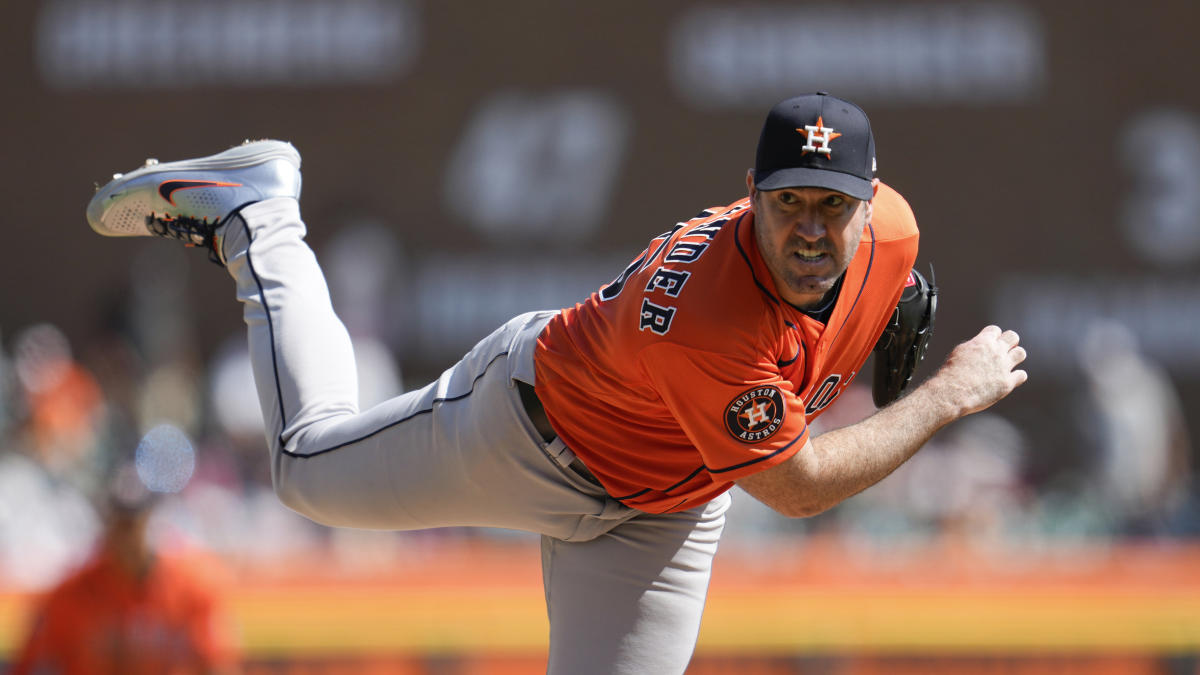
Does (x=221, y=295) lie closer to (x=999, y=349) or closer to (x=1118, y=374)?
(x=1118, y=374)

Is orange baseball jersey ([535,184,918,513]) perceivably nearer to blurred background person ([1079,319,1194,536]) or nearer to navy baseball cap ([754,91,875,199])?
navy baseball cap ([754,91,875,199])

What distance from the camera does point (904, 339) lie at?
384cm

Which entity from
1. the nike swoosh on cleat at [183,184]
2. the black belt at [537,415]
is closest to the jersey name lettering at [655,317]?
the black belt at [537,415]

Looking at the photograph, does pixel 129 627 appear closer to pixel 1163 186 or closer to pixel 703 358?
pixel 703 358

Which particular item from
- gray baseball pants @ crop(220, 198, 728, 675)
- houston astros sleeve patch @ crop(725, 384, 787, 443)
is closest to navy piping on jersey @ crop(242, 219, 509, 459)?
gray baseball pants @ crop(220, 198, 728, 675)

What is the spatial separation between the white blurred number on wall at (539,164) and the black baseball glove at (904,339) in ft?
19.5

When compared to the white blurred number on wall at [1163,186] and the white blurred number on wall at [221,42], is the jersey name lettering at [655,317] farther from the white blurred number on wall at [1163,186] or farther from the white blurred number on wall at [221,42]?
the white blurred number on wall at [1163,186]

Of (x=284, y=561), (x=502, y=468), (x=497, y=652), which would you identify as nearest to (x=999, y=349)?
(x=502, y=468)

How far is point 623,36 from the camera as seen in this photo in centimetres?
973

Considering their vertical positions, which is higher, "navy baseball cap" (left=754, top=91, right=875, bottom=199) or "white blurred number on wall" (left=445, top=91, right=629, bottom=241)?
"navy baseball cap" (left=754, top=91, right=875, bottom=199)

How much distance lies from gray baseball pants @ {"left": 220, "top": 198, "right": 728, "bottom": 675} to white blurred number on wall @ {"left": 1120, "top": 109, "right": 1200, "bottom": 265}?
21.6 feet

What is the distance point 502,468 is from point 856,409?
5.52 metres

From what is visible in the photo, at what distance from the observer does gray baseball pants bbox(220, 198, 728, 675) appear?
12.2 ft

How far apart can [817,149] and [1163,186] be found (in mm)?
7174
